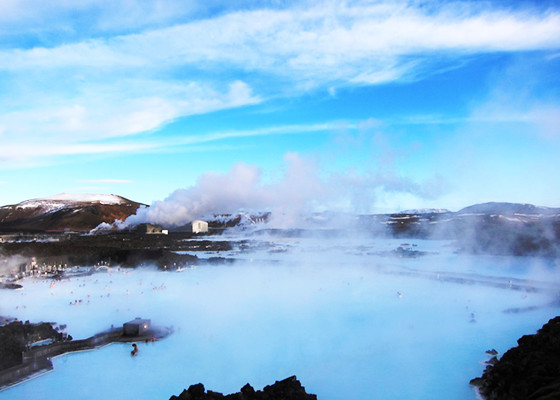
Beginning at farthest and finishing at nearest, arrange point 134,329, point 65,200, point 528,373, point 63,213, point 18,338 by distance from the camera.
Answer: point 65,200
point 63,213
point 134,329
point 18,338
point 528,373

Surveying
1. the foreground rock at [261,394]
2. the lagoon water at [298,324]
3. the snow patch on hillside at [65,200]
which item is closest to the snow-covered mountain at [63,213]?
the snow patch on hillside at [65,200]

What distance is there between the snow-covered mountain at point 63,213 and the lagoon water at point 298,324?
160 ft

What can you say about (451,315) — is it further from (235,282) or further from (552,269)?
(552,269)

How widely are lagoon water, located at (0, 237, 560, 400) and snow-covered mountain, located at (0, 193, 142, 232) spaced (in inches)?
1924

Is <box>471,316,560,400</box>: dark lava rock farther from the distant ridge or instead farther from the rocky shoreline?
the distant ridge

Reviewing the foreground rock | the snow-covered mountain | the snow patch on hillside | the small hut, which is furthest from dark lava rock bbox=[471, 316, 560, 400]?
the snow patch on hillside

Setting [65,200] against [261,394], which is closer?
[261,394]

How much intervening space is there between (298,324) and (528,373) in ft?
19.4

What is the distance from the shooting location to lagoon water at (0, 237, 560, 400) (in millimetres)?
7449

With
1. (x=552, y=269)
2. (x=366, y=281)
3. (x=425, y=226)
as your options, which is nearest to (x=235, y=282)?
(x=366, y=281)

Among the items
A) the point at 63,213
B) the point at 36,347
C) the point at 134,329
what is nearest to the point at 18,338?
the point at 36,347

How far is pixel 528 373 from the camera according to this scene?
597 cm

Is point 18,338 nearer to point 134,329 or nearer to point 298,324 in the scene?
point 134,329

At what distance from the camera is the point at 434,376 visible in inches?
302
